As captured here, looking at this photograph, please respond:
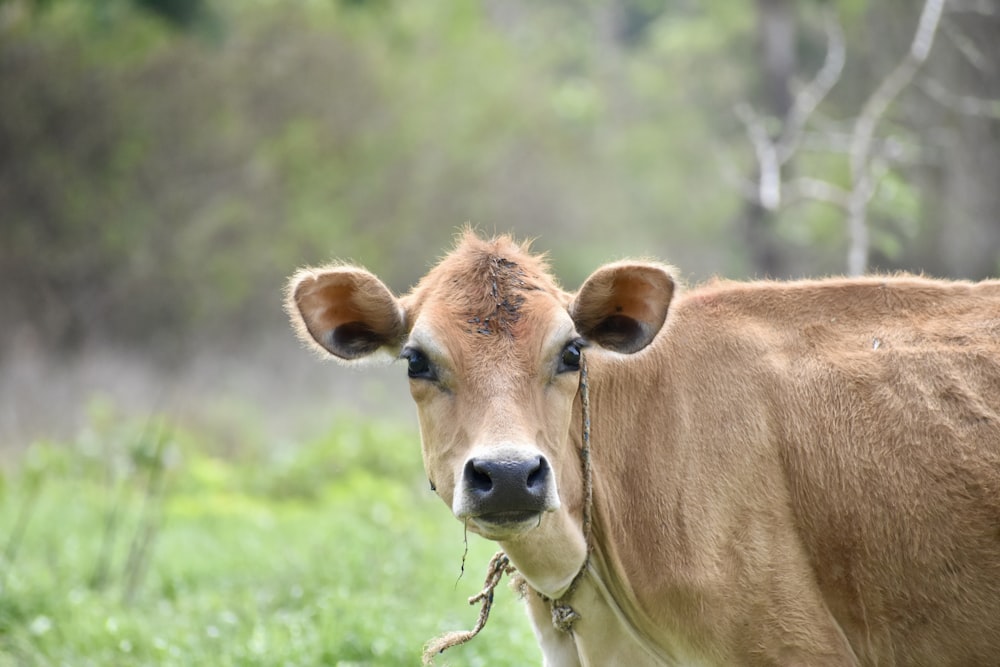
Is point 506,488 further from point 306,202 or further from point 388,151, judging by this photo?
point 388,151

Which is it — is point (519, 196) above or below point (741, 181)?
above

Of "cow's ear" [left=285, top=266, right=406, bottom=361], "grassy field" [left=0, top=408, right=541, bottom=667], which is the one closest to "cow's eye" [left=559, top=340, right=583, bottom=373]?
"cow's ear" [left=285, top=266, right=406, bottom=361]

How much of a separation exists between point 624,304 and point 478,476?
1.15 meters

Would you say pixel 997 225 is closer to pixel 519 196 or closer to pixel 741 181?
pixel 741 181

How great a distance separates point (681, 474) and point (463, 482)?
1.08 metres

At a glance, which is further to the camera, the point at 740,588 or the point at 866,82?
the point at 866,82

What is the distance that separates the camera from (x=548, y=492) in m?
4.45

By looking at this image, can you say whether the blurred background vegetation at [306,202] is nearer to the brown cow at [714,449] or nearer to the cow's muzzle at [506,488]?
the brown cow at [714,449]

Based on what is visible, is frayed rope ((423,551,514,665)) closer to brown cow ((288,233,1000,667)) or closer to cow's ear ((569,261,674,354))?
brown cow ((288,233,1000,667))

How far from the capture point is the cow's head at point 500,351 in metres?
4.52

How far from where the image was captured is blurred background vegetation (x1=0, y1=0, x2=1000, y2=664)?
1308cm

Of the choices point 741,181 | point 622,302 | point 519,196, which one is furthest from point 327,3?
point 622,302

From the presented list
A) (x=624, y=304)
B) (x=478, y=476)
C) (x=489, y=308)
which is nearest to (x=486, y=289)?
(x=489, y=308)

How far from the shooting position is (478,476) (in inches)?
175
